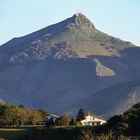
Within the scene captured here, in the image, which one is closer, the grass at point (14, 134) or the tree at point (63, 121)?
the grass at point (14, 134)

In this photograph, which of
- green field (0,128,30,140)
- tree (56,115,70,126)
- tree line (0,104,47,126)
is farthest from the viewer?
tree line (0,104,47,126)

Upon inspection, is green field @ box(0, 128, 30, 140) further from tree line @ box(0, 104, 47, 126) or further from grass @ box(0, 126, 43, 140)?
tree line @ box(0, 104, 47, 126)

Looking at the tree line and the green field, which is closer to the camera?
the green field

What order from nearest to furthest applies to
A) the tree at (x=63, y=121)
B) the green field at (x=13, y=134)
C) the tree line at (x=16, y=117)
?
the green field at (x=13, y=134), the tree at (x=63, y=121), the tree line at (x=16, y=117)

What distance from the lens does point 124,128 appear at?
7669 centimetres

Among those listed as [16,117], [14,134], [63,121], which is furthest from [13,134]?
[16,117]

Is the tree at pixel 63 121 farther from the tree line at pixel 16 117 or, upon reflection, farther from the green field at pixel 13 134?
the green field at pixel 13 134

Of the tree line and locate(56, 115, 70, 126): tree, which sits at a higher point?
the tree line

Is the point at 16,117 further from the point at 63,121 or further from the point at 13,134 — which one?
the point at 13,134

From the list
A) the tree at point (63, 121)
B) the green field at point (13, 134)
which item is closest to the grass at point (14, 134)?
the green field at point (13, 134)

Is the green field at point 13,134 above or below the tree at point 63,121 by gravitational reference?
below

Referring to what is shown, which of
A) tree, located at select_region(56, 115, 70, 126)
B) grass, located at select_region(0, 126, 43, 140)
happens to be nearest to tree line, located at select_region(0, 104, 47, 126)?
tree, located at select_region(56, 115, 70, 126)

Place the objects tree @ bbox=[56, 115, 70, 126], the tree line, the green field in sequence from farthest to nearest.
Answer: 1. the tree line
2. tree @ bbox=[56, 115, 70, 126]
3. the green field

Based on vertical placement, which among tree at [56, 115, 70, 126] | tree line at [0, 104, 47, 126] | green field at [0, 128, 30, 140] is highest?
tree line at [0, 104, 47, 126]
